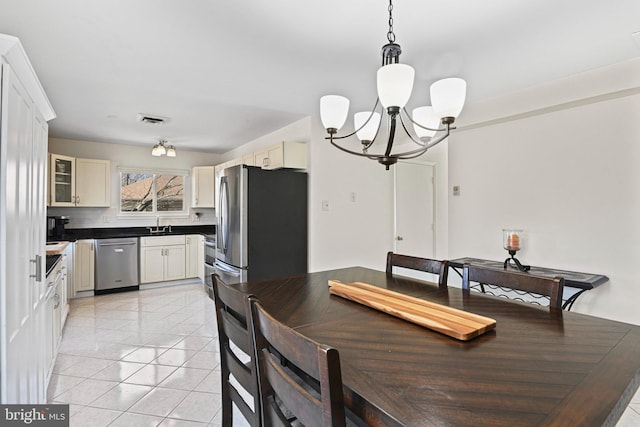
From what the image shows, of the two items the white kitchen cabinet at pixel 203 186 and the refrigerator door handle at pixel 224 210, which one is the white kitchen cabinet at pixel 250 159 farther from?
the white kitchen cabinet at pixel 203 186

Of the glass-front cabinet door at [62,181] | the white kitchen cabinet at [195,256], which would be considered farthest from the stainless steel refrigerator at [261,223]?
the glass-front cabinet door at [62,181]

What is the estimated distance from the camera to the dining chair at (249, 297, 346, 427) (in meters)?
0.66

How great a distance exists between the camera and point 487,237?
3270mm

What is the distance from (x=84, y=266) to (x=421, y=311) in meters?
4.84

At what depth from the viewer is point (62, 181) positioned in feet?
14.8

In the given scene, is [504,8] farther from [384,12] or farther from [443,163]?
[443,163]

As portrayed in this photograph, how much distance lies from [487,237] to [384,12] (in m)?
2.44

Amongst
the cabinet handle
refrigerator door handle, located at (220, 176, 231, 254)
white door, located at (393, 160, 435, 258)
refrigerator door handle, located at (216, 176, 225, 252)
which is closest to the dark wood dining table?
the cabinet handle

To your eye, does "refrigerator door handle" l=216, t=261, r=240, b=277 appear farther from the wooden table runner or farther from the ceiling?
the wooden table runner

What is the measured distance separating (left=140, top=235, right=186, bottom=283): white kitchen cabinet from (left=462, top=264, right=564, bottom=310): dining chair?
4.59 m

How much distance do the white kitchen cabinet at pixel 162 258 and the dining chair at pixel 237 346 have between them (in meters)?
3.98

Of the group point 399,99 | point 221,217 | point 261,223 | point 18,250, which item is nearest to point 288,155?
point 261,223

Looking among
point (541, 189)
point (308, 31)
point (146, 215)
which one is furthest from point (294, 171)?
point (146, 215)

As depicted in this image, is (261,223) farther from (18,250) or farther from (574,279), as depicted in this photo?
(574,279)
